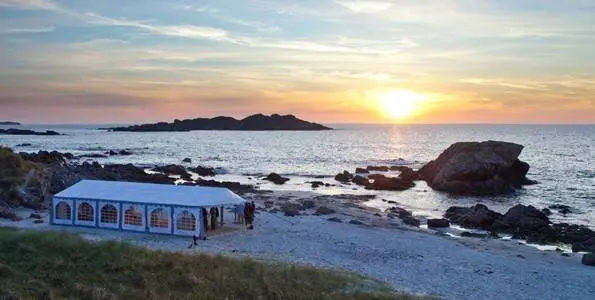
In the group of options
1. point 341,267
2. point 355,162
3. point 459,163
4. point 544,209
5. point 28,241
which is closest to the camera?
point 28,241

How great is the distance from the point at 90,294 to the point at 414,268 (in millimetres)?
15095

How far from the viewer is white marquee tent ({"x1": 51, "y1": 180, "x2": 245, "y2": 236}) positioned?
31172 mm

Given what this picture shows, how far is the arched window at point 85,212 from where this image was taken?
1298 inches

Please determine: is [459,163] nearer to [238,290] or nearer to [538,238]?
[538,238]

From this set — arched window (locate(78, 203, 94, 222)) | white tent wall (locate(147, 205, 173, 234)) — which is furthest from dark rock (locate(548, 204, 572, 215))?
arched window (locate(78, 203, 94, 222))

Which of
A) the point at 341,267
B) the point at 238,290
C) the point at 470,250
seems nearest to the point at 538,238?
the point at 470,250

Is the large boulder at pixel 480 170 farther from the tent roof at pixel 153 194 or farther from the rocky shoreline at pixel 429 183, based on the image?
the tent roof at pixel 153 194

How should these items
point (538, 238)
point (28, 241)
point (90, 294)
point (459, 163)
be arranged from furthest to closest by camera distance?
1. point (459, 163)
2. point (538, 238)
3. point (28, 241)
4. point (90, 294)

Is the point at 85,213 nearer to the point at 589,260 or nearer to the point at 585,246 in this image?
the point at 589,260

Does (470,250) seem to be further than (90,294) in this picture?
Yes

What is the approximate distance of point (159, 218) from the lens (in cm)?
3166

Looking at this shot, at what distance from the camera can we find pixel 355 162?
11500 centimetres

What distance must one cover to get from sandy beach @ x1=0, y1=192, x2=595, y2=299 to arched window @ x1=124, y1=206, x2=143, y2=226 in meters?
0.76

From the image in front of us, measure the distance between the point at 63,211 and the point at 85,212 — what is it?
49.5 inches
